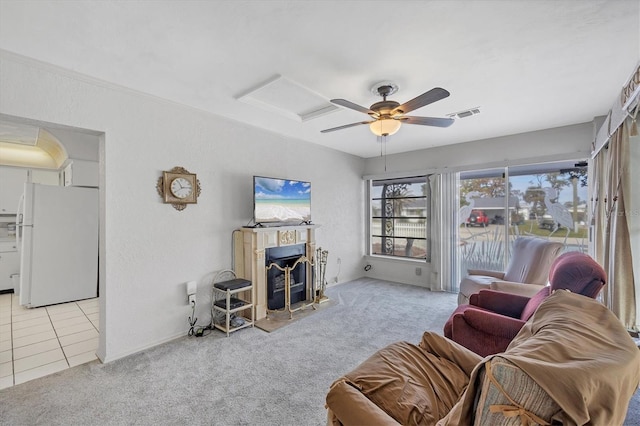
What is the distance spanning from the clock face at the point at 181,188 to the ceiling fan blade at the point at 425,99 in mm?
2315

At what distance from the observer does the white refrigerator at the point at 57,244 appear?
12.8ft

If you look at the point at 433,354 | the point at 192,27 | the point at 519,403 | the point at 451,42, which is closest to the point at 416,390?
the point at 433,354

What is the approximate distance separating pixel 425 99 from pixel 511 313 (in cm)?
188

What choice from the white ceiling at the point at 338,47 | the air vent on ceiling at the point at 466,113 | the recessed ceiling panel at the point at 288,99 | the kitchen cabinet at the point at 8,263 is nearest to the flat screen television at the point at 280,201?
the recessed ceiling panel at the point at 288,99

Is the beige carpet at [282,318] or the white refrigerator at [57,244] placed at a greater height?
the white refrigerator at [57,244]

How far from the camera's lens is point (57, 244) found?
4.12 m

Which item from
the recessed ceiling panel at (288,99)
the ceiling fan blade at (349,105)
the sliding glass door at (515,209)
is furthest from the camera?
the sliding glass door at (515,209)

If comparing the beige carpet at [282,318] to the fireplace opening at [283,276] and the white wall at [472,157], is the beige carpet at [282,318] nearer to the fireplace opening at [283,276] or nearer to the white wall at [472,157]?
the fireplace opening at [283,276]

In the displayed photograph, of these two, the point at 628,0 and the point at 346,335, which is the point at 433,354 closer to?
the point at 346,335

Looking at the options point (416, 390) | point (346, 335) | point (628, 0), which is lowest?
point (346, 335)

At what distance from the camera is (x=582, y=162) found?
3.81 meters

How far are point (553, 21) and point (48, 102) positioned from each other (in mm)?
3728

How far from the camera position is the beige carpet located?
130 inches

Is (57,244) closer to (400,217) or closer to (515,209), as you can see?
(400,217)
